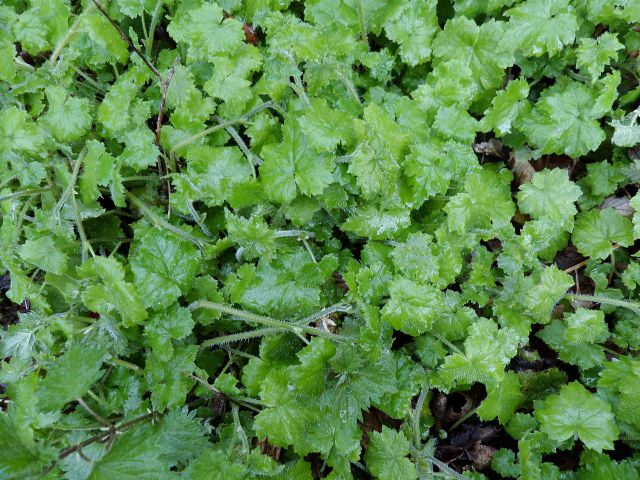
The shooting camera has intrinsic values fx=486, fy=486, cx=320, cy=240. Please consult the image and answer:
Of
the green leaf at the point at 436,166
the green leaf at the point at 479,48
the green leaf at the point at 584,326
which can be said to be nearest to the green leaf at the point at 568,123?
the green leaf at the point at 479,48

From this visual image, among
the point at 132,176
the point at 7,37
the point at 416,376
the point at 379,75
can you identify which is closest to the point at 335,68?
the point at 379,75

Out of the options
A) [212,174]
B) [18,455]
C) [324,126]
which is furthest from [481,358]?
[18,455]

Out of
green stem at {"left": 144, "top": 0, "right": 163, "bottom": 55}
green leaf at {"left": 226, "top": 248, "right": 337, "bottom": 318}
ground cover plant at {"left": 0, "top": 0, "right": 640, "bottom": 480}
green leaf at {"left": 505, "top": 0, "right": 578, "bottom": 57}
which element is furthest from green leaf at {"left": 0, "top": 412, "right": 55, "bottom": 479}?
green leaf at {"left": 505, "top": 0, "right": 578, "bottom": 57}

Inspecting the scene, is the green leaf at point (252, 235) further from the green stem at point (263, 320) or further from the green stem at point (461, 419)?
the green stem at point (461, 419)

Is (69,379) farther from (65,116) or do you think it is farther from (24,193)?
(65,116)

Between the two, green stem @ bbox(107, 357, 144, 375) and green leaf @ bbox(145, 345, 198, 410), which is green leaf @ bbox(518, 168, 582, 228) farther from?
green stem @ bbox(107, 357, 144, 375)

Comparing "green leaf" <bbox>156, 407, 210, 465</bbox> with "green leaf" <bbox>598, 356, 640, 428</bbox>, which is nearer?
"green leaf" <bbox>156, 407, 210, 465</bbox>

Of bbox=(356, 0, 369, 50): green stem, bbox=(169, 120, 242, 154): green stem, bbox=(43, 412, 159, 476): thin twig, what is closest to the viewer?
bbox=(43, 412, 159, 476): thin twig
